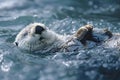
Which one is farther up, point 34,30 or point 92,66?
point 34,30

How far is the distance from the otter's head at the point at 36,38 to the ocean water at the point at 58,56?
155mm

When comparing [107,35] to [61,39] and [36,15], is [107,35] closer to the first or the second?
[61,39]

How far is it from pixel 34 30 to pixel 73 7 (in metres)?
4.58

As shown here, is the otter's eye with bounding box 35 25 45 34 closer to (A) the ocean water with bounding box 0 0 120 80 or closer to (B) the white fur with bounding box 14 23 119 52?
(B) the white fur with bounding box 14 23 119 52

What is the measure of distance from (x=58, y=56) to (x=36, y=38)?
42 centimetres

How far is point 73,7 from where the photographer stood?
1045 cm

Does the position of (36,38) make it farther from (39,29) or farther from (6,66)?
(6,66)

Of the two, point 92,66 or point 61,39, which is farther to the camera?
point 61,39

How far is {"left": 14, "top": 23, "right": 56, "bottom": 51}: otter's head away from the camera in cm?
598

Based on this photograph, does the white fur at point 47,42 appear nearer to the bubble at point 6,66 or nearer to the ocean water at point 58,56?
the ocean water at point 58,56

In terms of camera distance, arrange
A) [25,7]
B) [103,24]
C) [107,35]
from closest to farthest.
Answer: [107,35] → [103,24] → [25,7]

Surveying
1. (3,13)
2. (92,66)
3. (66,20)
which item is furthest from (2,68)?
(3,13)

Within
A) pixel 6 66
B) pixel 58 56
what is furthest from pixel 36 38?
pixel 6 66

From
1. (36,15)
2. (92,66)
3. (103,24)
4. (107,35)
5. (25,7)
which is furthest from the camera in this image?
(25,7)
